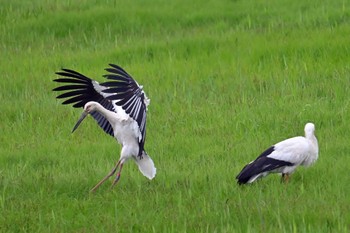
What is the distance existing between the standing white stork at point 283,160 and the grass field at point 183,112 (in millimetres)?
119

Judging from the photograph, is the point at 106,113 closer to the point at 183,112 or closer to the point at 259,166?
the point at 259,166

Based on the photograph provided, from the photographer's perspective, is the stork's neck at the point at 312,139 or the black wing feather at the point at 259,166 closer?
the black wing feather at the point at 259,166

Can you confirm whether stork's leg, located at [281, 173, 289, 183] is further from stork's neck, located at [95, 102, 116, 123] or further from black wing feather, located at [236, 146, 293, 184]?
stork's neck, located at [95, 102, 116, 123]

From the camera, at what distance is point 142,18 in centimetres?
1584

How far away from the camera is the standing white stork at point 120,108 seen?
879cm

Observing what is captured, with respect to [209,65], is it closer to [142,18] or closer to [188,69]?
[188,69]

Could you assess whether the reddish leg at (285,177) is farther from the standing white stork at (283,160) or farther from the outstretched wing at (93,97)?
the outstretched wing at (93,97)

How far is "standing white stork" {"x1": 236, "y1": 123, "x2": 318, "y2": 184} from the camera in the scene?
8.28 m

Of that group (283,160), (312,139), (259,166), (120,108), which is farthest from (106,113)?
(312,139)

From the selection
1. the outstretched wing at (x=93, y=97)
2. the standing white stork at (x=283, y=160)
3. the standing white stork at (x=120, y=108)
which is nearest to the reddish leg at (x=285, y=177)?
the standing white stork at (x=283, y=160)

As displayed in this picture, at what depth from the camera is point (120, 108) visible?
9344 mm

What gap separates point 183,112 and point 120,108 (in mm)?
1934

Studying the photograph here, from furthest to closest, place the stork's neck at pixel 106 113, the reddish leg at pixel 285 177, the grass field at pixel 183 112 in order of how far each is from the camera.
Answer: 1. the stork's neck at pixel 106 113
2. the reddish leg at pixel 285 177
3. the grass field at pixel 183 112

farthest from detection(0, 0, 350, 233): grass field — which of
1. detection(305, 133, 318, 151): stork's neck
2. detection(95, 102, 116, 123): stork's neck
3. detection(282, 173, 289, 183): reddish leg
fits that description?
detection(95, 102, 116, 123): stork's neck
